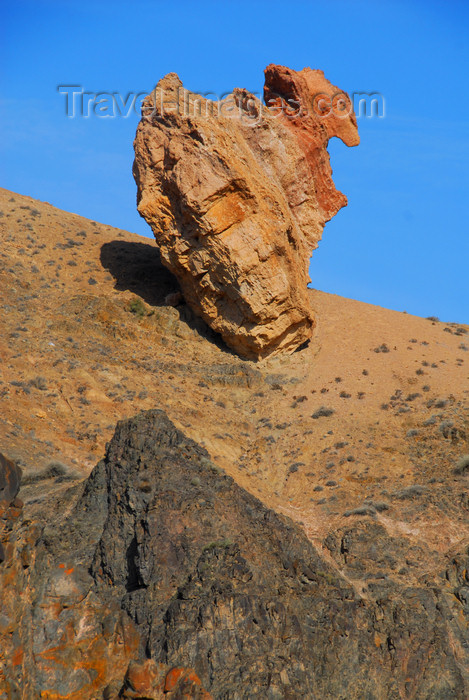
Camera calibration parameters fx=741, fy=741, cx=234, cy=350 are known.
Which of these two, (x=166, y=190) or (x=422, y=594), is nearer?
(x=422, y=594)

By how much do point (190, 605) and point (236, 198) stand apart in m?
20.6

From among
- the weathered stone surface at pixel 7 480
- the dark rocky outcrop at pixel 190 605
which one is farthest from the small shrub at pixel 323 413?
the weathered stone surface at pixel 7 480

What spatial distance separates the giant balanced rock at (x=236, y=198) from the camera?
30812 mm

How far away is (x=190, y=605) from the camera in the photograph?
1407cm

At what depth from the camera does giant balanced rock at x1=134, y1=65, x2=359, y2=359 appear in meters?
30.8

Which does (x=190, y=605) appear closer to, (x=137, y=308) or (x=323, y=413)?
(x=323, y=413)

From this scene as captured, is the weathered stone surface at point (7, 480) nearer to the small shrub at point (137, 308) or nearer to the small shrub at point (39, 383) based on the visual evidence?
the small shrub at point (39, 383)

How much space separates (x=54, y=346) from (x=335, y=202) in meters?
16.2

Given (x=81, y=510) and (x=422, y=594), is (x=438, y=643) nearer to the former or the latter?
(x=422, y=594)

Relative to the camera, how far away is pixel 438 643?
16672mm

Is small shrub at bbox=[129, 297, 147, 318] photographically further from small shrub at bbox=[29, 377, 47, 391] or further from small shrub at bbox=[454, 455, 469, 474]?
small shrub at bbox=[454, 455, 469, 474]

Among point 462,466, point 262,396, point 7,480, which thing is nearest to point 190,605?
point 7,480

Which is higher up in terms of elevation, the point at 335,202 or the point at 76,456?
the point at 335,202

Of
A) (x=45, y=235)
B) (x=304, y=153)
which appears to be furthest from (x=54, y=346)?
(x=304, y=153)
